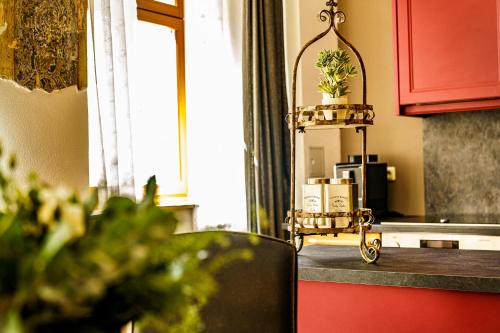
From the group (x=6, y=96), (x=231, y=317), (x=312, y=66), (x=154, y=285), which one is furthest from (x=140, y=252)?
(x=312, y=66)

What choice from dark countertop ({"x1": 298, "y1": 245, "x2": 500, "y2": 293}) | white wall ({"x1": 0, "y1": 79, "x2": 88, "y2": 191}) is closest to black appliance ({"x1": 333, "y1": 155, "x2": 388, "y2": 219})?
white wall ({"x1": 0, "y1": 79, "x2": 88, "y2": 191})

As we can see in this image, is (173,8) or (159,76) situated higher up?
(173,8)

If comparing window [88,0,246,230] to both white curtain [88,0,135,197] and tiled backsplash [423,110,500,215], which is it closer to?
white curtain [88,0,135,197]

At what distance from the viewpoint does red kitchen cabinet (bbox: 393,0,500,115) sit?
12.5 feet

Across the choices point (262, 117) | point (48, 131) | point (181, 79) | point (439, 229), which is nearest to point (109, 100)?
point (48, 131)

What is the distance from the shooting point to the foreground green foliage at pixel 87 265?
1.84 ft

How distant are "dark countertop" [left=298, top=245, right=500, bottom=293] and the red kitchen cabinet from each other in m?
1.82

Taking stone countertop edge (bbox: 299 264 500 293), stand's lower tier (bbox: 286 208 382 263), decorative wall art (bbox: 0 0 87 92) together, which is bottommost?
stone countertop edge (bbox: 299 264 500 293)

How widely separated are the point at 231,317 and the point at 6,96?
1.66m

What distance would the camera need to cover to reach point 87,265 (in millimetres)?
573

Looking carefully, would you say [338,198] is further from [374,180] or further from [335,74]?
[374,180]

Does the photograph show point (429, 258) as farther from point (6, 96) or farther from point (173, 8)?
point (173, 8)

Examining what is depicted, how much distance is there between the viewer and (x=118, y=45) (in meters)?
3.33

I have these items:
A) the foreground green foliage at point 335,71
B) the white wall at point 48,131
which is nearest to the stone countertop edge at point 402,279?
the foreground green foliage at point 335,71
